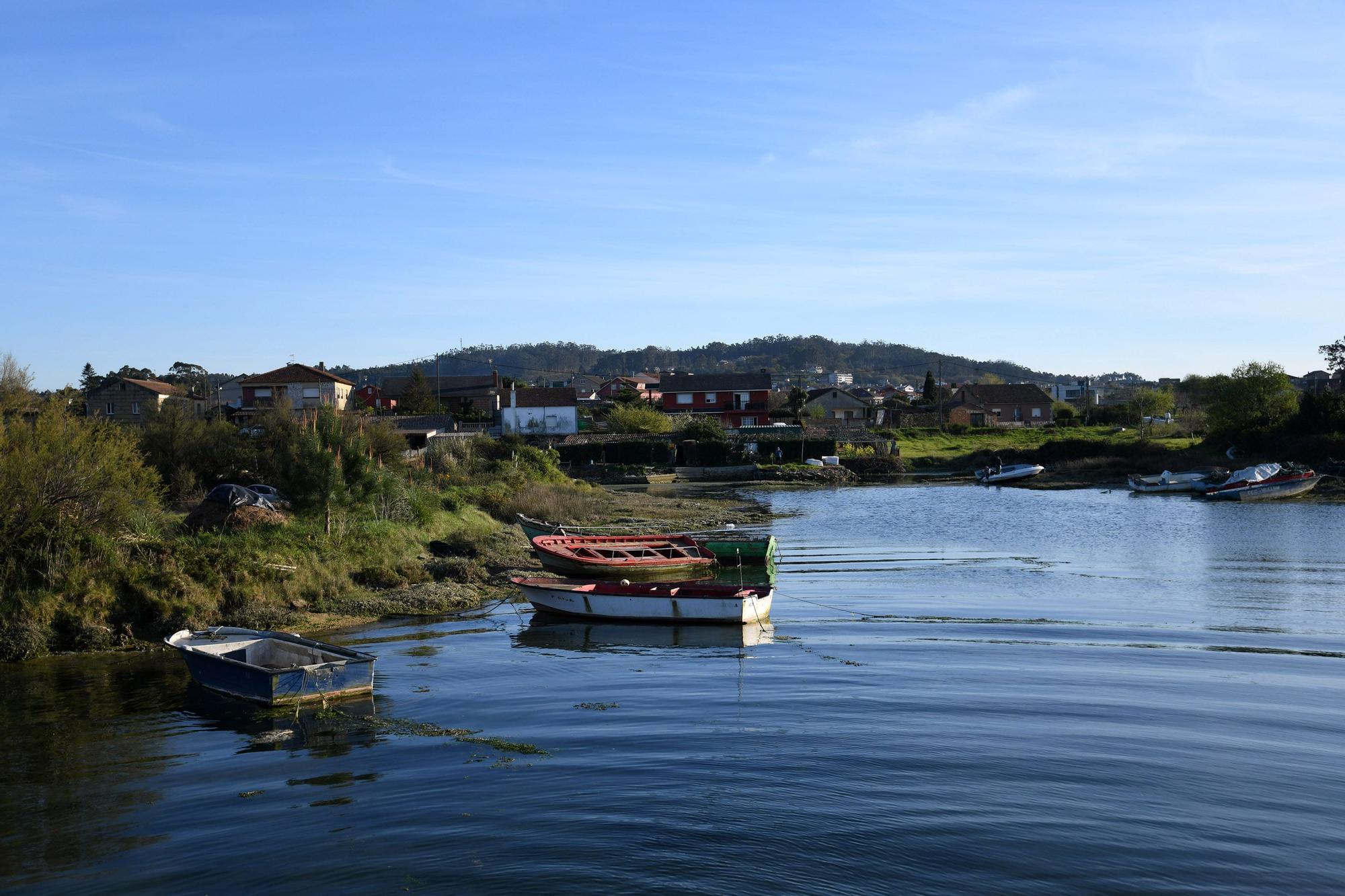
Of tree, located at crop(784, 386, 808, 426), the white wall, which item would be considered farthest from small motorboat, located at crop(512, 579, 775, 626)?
tree, located at crop(784, 386, 808, 426)

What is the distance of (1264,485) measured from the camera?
5438 centimetres

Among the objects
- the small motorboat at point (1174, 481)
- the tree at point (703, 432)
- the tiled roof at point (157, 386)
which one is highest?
the tiled roof at point (157, 386)

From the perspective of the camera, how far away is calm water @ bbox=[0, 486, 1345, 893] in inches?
394

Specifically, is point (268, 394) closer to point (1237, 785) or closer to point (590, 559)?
point (590, 559)

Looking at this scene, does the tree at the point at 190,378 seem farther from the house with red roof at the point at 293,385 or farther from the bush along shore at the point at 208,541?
the bush along shore at the point at 208,541

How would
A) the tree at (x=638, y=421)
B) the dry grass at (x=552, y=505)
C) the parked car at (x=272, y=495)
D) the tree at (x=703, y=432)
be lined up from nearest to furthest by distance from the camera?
the parked car at (x=272, y=495) → the dry grass at (x=552, y=505) → the tree at (x=703, y=432) → the tree at (x=638, y=421)

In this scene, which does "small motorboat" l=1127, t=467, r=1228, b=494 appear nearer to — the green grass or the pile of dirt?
the green grass

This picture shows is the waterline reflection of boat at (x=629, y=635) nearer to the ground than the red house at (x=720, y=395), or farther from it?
nearer to the ground

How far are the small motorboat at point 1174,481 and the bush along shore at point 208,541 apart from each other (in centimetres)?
4261

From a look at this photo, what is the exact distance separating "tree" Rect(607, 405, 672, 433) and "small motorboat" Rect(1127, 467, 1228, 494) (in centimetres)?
3804

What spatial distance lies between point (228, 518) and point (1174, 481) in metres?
55.1

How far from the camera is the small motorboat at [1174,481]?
59.8 meters

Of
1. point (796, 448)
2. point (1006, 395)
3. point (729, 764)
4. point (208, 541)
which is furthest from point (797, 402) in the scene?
point (729, 764)

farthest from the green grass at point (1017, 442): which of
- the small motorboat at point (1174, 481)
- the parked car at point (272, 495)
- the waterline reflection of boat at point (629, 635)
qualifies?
the waterline reflection of boat at point (629, 635)
